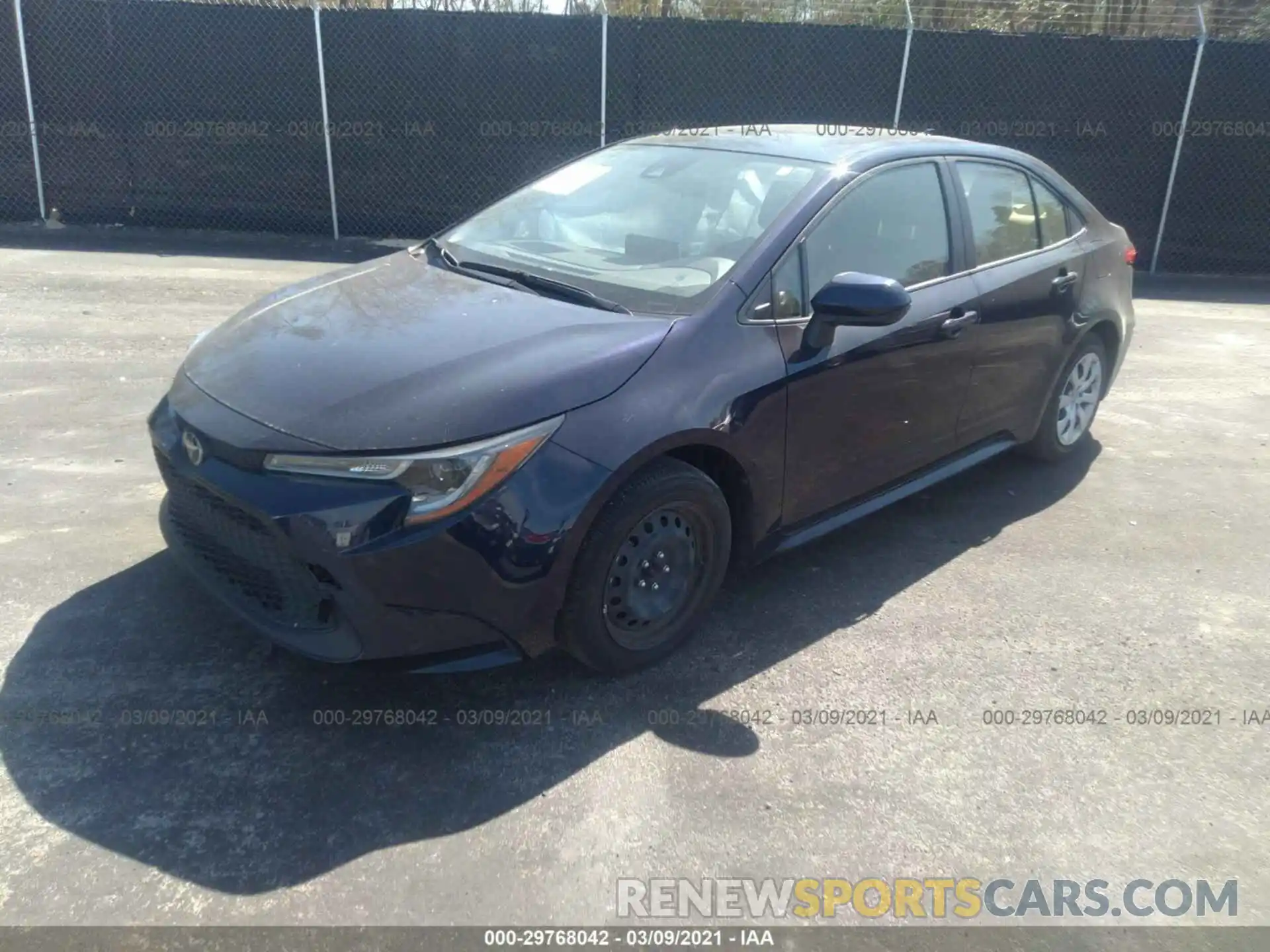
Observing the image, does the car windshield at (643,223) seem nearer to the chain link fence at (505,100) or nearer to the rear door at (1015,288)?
the rear door at (1015,288)

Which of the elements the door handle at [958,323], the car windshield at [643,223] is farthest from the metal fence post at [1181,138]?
the car windshield at [643,223]

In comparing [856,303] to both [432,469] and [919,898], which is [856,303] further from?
[919,898]

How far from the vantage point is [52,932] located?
2318mm

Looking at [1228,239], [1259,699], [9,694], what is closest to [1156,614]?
[1259,699]

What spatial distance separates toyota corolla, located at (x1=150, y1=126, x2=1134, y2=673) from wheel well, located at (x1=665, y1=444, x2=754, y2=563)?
0.01 m

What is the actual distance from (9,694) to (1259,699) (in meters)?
4.08

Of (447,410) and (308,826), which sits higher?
(447,410)

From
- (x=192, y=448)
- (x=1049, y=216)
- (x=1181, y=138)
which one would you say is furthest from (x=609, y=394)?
(x=1181, y=138)

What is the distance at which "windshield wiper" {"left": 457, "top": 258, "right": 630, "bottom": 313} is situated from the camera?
11.2 feet

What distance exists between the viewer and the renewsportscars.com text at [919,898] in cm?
253

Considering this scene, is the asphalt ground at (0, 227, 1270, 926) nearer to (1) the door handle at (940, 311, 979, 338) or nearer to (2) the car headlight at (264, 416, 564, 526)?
(2) the car headlight at (264, 416, 564, 526)

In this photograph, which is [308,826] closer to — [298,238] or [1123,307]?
[1123,307]

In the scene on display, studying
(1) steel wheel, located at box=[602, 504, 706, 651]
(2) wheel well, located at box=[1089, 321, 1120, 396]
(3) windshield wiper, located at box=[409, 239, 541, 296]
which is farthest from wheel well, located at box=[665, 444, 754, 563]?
(2) wheel well, located at box=[1089, 321, 1120, 396]

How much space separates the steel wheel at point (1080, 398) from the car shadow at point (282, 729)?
1945mm
